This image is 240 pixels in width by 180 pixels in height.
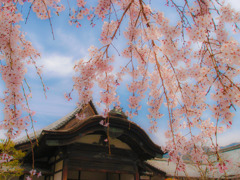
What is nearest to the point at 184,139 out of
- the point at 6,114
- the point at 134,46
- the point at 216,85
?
the point at 216,85

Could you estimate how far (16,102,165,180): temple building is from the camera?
5945mm

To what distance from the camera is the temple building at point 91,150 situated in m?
5.94

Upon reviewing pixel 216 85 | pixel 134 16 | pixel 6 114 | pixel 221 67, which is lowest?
pixel 6 114

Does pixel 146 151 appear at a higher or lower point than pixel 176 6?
lower

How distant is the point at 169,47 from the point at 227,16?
853 millimetres

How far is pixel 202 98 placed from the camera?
10.2 ft

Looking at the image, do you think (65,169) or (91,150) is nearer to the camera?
(65,169)

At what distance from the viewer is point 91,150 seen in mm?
6613

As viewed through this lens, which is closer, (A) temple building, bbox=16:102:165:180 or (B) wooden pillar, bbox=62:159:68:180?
(B) wooden pillar, bbox=62:159:68:180

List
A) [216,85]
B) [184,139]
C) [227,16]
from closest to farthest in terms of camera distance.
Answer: [216,85] → [227,16] → [184,139]

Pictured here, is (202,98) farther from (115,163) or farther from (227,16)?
(115,163)

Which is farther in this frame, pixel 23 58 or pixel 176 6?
pixel 23 58

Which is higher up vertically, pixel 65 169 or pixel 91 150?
pixel 91 150

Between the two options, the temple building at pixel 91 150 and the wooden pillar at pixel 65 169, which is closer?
the wooden pillar at pixel 65 169
